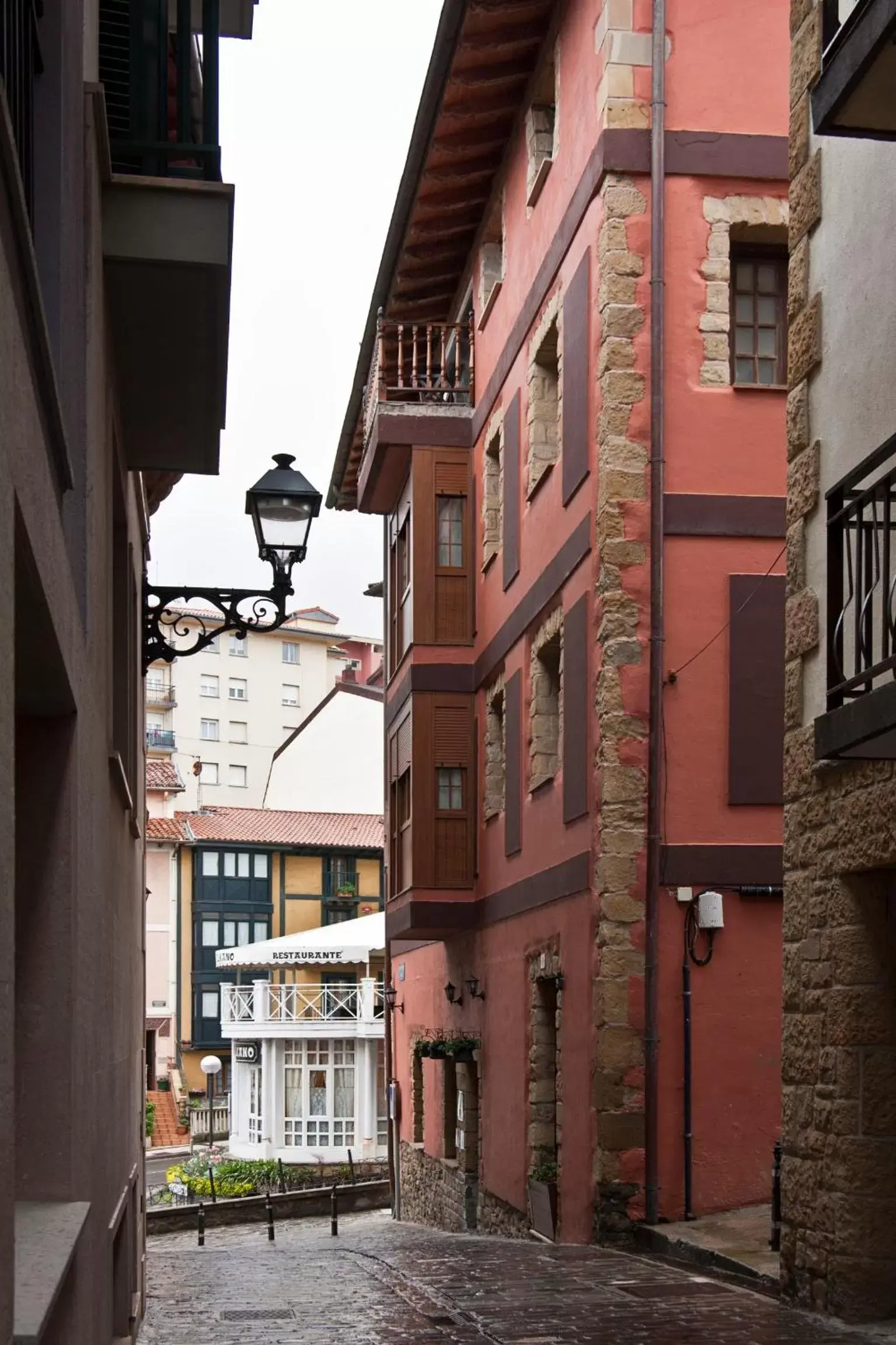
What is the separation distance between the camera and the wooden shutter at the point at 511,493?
1878 cm

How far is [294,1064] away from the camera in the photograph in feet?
158

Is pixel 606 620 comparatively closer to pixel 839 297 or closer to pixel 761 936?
pixel 761 936

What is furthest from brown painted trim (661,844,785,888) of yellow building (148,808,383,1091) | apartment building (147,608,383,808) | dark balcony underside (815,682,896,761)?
apartment building (147,608,383,808)

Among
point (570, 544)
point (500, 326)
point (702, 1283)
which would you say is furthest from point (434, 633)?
point (702, 1283)

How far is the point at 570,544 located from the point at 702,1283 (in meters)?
6.55

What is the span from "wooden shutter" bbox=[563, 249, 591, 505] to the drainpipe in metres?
0.75

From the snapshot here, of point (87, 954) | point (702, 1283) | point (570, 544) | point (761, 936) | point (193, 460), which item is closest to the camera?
point (87, 954)

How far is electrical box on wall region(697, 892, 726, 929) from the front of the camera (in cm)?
1428

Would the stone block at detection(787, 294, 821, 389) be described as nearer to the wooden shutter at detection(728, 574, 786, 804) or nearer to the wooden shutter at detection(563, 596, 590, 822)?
the wooden shutter at detection(728, 574, 786, 804)

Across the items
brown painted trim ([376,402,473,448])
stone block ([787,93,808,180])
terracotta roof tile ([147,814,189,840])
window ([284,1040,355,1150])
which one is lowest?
window ([284,1040,355,1150])

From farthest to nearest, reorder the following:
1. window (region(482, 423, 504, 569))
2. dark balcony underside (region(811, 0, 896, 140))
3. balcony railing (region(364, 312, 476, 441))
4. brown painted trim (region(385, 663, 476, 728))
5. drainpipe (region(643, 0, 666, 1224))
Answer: balcony railing (region(364, 312, 476, 441)) < brown painted trim (region(385, 663, 476, 728)) < window (region(482, 423, 504, 569)) < drainpipe (region(643, 0, 666, 1224)) < dark balcony underside (region(811, 0, 896, 140))

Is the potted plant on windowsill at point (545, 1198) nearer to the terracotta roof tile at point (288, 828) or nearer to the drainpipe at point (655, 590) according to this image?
the drainpipe at point (655, 590)

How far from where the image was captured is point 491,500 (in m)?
20.6

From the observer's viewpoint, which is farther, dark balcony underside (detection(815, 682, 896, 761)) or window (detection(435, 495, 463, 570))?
window (detection(435, 495, 463, 570))
